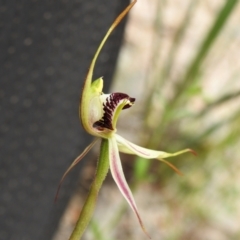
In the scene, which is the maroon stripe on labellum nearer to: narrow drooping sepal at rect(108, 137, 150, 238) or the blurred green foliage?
narrow drooping sepal at rect(108, 137, 150, 238)

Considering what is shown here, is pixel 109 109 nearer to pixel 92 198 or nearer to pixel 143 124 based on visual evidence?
pixel 92 198

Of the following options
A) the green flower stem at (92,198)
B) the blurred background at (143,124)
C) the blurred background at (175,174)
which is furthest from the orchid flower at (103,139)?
the blurred background at (175,174)

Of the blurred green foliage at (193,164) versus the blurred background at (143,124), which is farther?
the blurred green foliage at (193,164)

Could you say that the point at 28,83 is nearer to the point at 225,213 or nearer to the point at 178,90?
the point at 178,90

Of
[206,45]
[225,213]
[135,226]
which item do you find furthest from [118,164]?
[225,213]

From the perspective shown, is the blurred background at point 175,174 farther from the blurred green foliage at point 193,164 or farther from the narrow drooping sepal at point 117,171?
the narrow drooping sepal at point 117,171

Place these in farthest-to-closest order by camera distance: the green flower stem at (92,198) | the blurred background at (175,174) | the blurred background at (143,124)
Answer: the blurred background at (175,174) < the blurred background at (143,124) < the green flower stem at (92,198)
